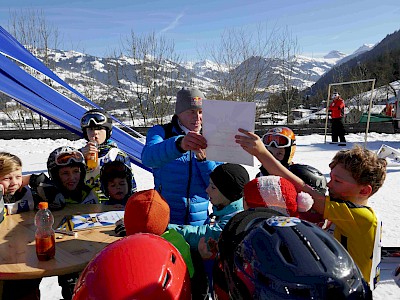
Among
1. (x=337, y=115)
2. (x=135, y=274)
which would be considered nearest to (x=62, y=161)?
(x=135, y=274)

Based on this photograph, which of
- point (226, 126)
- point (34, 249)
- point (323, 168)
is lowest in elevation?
point (323, 168)

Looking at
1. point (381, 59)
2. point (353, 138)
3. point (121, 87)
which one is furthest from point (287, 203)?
point (381, 59)

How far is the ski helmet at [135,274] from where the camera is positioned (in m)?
1.22

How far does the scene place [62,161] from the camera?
3.23m

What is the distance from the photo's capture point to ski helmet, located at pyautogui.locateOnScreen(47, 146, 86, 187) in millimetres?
3227

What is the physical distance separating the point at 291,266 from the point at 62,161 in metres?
2.60

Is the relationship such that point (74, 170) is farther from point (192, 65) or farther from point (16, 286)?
point (192, 65)

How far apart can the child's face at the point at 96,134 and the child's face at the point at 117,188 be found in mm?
750

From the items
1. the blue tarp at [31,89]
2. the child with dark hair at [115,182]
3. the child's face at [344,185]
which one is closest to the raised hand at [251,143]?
the child's face at [344,185]

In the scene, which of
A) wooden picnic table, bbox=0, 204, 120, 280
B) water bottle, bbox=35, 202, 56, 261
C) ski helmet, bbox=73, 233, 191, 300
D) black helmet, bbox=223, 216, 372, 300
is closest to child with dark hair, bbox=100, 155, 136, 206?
wooden picnic table, bbox=0, 204, 120, 280

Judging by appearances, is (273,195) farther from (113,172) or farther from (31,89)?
(31,89)

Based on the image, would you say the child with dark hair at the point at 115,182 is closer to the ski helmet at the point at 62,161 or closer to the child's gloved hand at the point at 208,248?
the ski helmet at the point at 62,161

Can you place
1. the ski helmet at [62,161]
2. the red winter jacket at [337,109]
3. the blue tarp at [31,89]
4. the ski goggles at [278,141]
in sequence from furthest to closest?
the red winter jacket at [337,109], the blue tarp at [31,89], the ski goggles at [278,141], the ski helmet at [62,161]

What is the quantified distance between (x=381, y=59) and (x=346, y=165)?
251 feet
